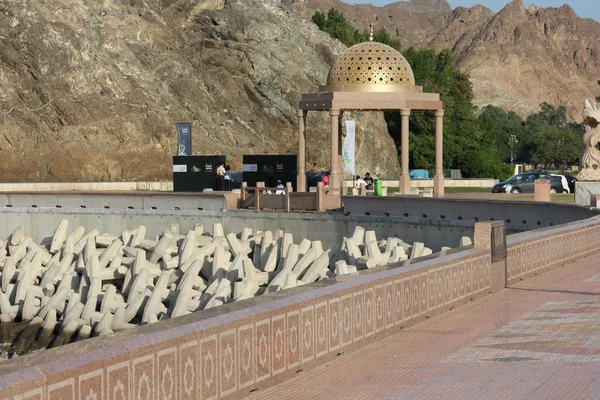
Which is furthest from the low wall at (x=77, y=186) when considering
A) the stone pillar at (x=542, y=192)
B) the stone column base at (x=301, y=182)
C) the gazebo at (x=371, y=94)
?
the stone pillar at (x=542, y=192)

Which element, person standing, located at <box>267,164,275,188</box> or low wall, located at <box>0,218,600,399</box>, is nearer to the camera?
low wall, located at <box>0,218,600,399</box>

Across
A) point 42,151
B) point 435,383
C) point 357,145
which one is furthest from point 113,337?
point 357,145

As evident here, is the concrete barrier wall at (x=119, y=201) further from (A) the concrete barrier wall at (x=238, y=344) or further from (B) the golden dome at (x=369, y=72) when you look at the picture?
(A) the concrete barrier wall at (x=238, y=344)

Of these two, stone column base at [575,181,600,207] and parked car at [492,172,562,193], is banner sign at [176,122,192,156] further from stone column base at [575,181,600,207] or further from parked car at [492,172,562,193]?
stone column base at [575,181,600,207]

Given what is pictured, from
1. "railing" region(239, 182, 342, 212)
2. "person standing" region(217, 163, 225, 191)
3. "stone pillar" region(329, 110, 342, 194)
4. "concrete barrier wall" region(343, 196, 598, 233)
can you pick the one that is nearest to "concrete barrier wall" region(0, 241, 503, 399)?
"concrete barrier wall" region(343, 196, 598, 233)

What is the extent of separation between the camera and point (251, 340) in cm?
959

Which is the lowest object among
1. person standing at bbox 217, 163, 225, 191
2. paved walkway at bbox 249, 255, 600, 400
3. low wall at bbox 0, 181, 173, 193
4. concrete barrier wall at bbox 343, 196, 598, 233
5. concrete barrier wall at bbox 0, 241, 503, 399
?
paved walkway at bbox 249, 255, 600, 400

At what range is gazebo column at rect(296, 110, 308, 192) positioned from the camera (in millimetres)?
42406

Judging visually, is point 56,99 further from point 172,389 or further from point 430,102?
point 172,389

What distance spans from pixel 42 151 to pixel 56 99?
13.2ft

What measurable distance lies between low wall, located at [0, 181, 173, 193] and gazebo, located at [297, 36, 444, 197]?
45.9 feet

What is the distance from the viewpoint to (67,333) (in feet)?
81.1

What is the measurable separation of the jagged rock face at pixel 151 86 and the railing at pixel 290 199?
37.6 m

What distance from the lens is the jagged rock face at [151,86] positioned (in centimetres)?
7675
